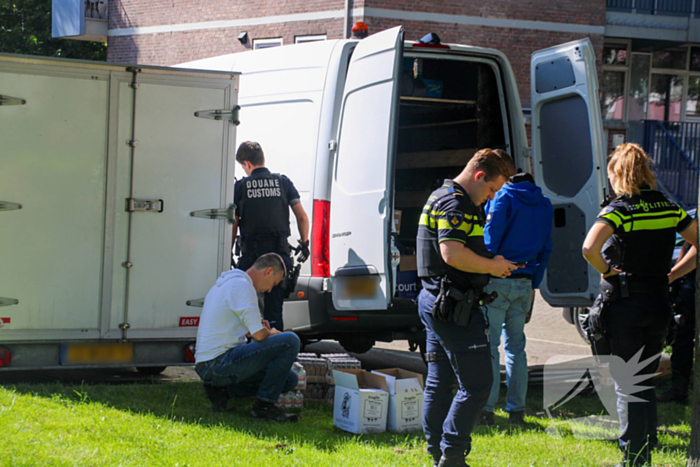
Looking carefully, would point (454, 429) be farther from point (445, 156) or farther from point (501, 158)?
point (445, 156)

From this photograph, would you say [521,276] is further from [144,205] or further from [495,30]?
[495,30]

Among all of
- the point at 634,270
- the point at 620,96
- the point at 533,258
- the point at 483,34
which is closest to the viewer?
the point at 634,270

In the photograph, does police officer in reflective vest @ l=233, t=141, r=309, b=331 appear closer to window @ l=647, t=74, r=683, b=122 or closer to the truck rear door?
the truck rear door

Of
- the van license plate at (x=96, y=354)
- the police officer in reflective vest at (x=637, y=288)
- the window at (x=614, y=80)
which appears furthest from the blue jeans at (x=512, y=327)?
the window at (x=614, y=80)

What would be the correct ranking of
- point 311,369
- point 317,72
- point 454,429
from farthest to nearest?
point 317,72 < point 311,369 < point 454,429

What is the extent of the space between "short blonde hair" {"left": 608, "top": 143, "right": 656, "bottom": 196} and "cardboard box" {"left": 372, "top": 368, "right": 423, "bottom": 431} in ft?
6.02

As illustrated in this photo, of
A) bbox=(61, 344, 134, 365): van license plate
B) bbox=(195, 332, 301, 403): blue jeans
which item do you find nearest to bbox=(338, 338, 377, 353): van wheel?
bbox=(195, 332, 301, 403): blue jeans

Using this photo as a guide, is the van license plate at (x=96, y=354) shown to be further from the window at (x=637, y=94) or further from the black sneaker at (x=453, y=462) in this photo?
the window at (x=637, y=94)

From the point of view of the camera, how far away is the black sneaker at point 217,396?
4824 mm

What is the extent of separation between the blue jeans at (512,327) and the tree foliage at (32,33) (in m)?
21.5

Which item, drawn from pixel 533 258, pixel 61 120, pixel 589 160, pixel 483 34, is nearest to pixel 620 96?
pixel 483 34

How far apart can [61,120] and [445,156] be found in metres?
3.71

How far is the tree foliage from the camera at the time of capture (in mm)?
23188

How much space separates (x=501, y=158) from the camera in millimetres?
3959
